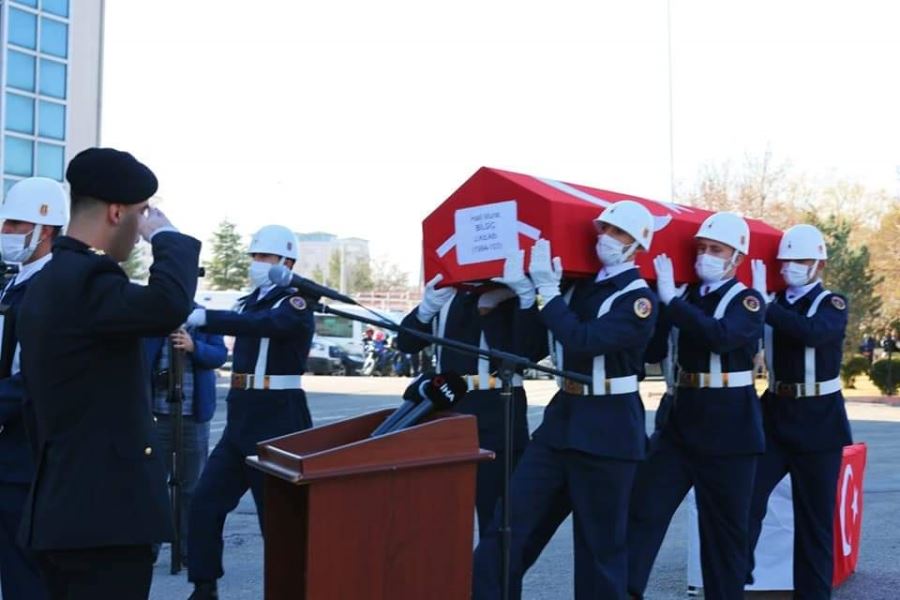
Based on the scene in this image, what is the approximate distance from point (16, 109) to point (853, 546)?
26.5 metres

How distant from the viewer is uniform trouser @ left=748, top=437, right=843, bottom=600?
6230mm

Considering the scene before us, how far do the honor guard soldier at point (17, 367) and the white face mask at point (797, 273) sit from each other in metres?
3.83

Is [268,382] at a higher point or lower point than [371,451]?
higher

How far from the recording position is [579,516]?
5.29 meters

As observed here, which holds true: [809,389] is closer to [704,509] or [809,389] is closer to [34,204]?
[704,509]

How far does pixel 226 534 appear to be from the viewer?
8.58 m

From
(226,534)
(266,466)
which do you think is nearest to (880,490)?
(226,534)

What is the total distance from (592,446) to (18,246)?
2.68 m

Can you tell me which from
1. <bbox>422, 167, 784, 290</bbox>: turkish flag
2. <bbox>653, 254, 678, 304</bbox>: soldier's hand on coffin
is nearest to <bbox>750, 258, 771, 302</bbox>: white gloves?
<bbox>422, 167, 784, 290</bbox>: turkish flag

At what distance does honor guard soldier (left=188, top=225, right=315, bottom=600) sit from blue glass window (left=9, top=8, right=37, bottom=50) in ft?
81.3

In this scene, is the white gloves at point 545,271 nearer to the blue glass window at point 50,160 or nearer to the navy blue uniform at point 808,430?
the navy blue uniform at point 808,430

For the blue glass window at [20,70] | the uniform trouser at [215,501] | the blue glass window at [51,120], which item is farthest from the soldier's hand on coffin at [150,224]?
the blue glass window at [51,120]

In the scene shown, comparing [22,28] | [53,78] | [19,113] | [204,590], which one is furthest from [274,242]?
[53,78]

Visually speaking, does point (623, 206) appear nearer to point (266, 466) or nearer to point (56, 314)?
point (266, 466)
